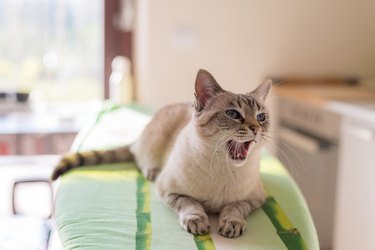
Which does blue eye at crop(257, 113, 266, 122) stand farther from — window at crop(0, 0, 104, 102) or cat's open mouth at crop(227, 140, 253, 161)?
window at crop(0, 0, 104, 102)

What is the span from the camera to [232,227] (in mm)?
1072

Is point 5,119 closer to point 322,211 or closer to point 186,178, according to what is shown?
point 186,178

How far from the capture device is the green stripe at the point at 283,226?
41.4 inches

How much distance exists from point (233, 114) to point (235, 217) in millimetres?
255

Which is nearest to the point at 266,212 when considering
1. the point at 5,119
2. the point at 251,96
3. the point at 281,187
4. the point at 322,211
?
the point at 281,187

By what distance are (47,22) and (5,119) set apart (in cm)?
68

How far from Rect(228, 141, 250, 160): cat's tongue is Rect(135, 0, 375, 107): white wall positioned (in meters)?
1.56

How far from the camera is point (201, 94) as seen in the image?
3.85 ft

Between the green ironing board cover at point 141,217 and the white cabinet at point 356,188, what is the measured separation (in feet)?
1.81

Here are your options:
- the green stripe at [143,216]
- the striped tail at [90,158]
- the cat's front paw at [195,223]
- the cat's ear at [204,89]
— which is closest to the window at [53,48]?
the striped tail at [90,158]

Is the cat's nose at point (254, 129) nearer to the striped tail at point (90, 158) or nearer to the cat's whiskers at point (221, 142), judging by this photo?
the cat's whiskers at point (221, 142)

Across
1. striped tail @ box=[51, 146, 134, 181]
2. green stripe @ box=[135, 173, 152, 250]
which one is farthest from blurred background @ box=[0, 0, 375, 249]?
green stripe @ box=[135, 173, 152, 250]

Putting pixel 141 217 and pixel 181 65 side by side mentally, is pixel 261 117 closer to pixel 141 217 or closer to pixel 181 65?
pixel 141 217

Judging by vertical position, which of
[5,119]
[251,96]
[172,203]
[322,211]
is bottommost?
[322,211]
